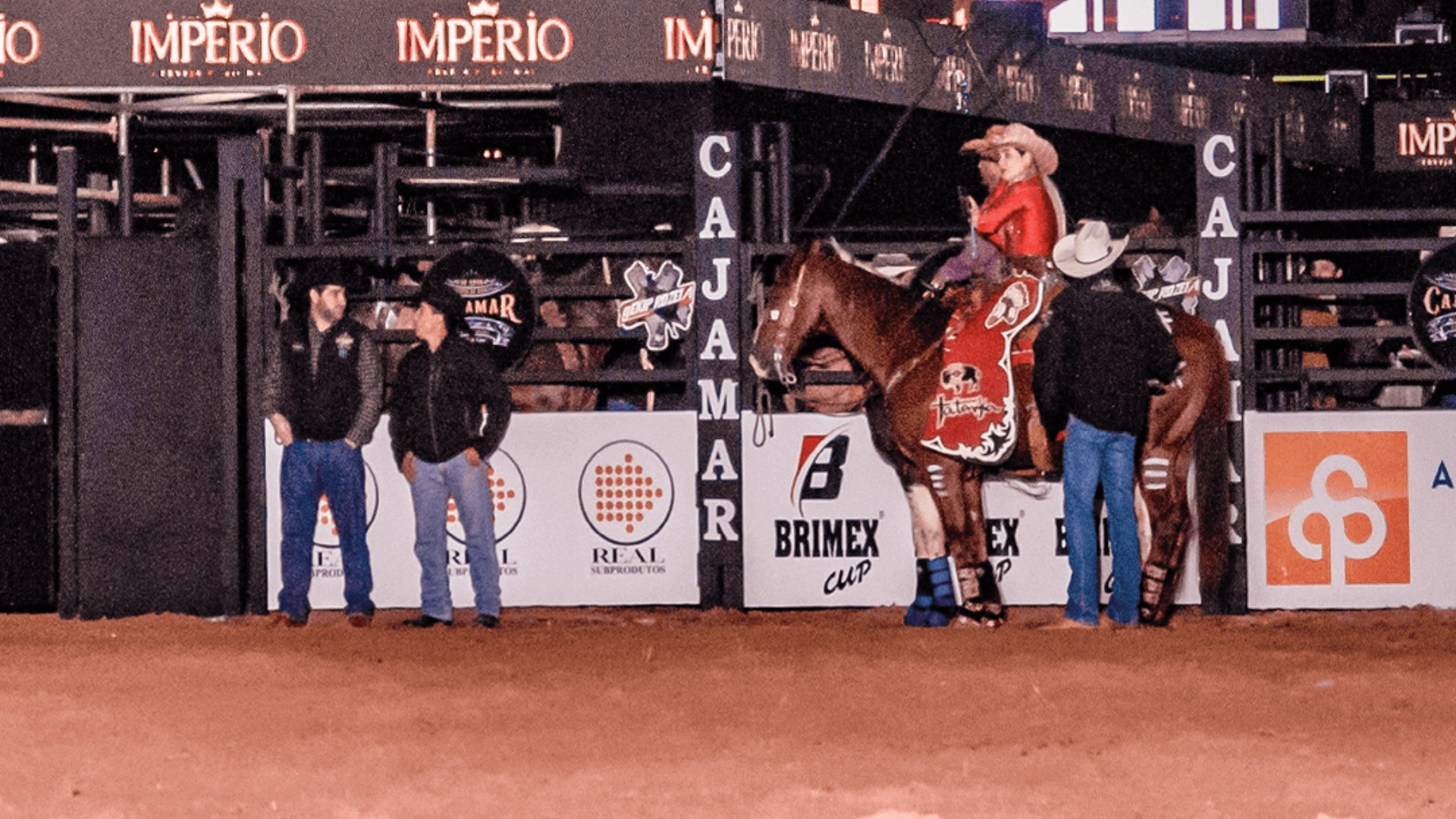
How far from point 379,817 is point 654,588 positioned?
5.26 meters

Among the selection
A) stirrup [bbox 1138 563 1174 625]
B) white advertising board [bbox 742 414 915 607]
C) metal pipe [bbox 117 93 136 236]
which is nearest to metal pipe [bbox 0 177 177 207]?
metal pipe [bbox 117 93 136 236]

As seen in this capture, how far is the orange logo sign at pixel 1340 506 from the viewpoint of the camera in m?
10.0

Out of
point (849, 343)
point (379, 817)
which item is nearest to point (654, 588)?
point (849, 343)

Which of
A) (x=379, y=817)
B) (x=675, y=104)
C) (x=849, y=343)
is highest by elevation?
(x=675, y=104)

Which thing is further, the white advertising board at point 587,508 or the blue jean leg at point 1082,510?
the white advertising board at point 587,508

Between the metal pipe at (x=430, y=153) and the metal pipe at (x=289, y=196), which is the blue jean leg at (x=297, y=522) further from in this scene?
the metal pipe at (x=430, y=153)

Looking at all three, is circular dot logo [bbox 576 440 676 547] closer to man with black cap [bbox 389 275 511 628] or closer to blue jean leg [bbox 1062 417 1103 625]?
man with black cap [bbox 389 275 511 628]

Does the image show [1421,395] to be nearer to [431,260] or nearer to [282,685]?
[431,260]

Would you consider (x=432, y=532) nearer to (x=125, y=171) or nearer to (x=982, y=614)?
(x=982, y=614)

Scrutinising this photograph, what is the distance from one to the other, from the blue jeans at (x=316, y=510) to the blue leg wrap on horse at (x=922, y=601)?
2945mm

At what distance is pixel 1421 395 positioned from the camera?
40.5 ft

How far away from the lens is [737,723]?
633 cm

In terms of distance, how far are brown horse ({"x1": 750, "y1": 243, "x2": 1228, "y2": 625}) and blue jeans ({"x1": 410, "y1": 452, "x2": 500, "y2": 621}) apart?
1.64m

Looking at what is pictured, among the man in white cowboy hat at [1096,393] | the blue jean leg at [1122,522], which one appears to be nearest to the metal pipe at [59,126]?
the man in white cowboy hat at [1096,393]
